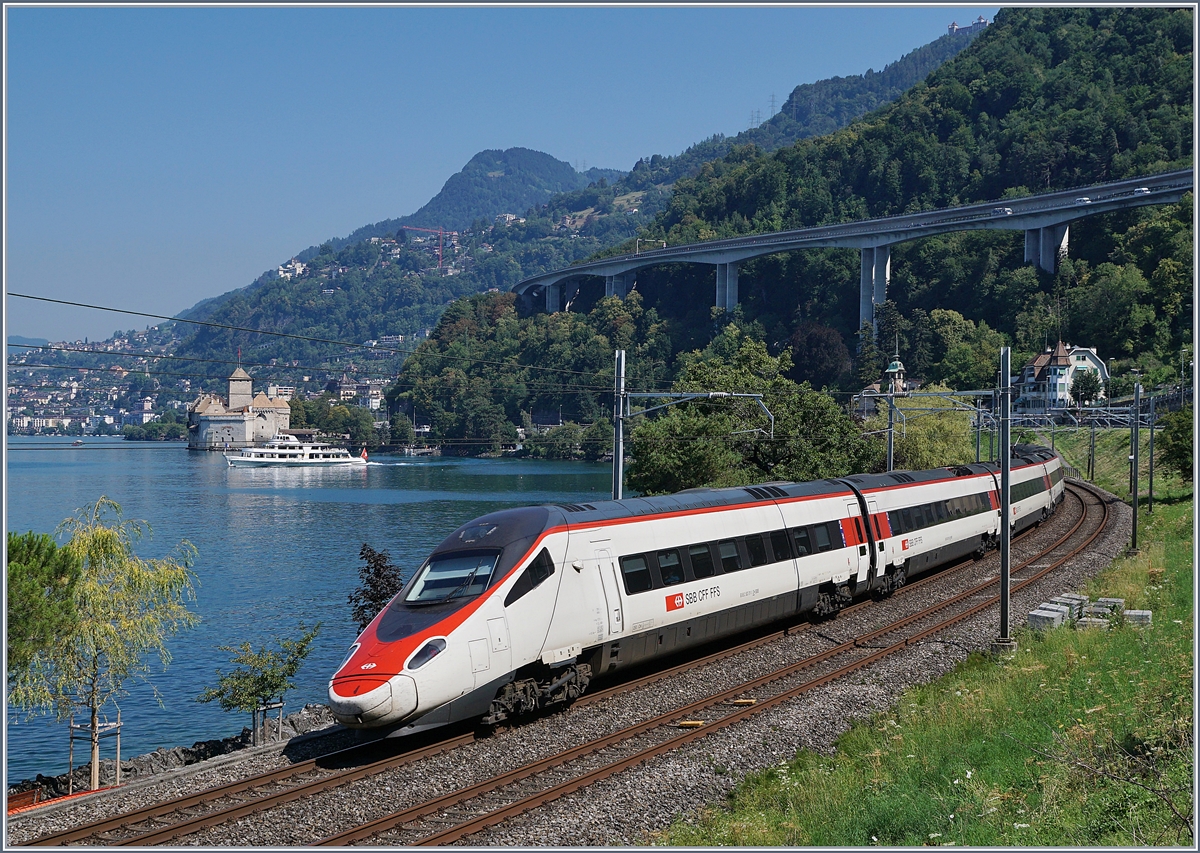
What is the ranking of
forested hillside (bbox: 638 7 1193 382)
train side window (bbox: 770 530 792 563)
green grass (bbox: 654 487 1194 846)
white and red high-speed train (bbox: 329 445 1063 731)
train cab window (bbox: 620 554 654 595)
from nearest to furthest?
green grass (bbox: 654 487 1194 846), white and red high-speed train (bbox: 329 445 1063 731), train cab window (bbox: 620 554 654 595), train side window (bbox: 770 530 792 563), forested hillside (bbox: 638 7 1193 382)

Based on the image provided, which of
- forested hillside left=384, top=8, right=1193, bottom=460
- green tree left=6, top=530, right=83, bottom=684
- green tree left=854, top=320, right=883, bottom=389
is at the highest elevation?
forested hillside left=384, top=8, right=1193, bottom=460

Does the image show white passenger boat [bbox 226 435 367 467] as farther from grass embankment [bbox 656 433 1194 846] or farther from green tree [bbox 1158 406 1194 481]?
grass embankment [bbox 656 433 1194 846]

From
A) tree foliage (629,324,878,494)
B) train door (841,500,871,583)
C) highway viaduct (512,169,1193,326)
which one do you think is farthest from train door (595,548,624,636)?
highway viaduct (512,169,1193,326)

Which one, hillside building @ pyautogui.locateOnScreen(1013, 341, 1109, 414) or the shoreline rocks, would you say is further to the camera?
hillside building @ pyautogui.locateOnScreen(1013, 341, 1109, 414)

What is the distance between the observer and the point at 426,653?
15.8 meters

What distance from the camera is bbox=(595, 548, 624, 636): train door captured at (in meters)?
19.0

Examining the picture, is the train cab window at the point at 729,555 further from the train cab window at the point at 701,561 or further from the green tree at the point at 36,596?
the green tree at the point at 36,596

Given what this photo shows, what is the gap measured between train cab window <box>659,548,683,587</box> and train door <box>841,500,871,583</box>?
7.69 meters

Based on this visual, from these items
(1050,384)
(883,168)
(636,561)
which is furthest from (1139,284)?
(636,561)

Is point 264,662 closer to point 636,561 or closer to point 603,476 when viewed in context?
point 636,561

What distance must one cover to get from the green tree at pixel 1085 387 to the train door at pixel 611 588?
84034mm

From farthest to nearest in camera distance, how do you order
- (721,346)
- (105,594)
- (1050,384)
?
(721,346) → (1050,384) → (105,594)

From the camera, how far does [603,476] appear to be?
120938 mm

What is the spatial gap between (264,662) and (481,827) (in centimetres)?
1319
